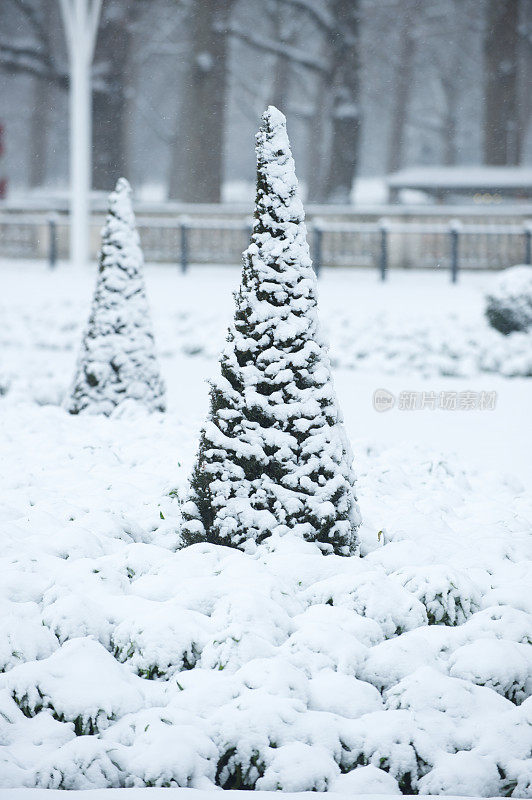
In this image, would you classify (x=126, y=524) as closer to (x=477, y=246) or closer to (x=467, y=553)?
(x=467, y=553)

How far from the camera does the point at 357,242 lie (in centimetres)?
2006

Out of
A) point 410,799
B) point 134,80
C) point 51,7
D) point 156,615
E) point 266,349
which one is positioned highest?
point 51,7

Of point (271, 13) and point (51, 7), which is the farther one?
point (51, 7)

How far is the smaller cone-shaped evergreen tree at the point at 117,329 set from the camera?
7910 millimetres

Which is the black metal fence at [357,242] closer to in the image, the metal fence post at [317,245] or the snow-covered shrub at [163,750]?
the metal fence post at [317,245]

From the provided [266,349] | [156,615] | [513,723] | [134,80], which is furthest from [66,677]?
[134,80]

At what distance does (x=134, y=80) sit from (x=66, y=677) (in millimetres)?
38276

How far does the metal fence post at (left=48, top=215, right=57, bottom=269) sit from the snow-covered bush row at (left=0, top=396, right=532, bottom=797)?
16063mm

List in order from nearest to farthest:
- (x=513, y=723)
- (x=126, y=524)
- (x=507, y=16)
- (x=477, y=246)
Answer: (x=513, y=723), (x=126, y=524), (x=477, y=246), (x=507, y=16)

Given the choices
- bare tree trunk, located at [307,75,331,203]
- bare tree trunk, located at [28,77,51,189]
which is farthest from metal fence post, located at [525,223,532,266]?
bare tree trunk, located at [28,77,51,189]

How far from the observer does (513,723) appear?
344 centimetres

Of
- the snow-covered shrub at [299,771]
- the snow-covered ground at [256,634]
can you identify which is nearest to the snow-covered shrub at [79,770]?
the snow-covered ground at [256,634]

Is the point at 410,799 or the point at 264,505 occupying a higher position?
the point at 264,505

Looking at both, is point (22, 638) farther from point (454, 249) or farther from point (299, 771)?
point (454, 249)
